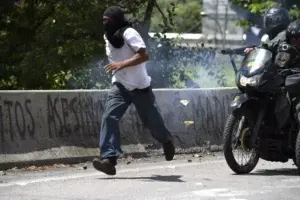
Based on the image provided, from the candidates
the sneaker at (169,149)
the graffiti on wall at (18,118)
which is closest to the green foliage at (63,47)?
the graffiti on wall at (18,118)

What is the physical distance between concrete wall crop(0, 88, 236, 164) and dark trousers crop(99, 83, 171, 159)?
1.36 m

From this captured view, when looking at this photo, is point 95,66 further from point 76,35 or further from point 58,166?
point 58,166

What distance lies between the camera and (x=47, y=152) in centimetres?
1003

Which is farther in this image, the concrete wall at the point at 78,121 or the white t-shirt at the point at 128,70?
the concrete wall at the point at 78,121

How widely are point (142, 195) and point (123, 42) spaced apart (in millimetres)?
1870

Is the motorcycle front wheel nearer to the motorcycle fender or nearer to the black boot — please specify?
the motorcycle fender

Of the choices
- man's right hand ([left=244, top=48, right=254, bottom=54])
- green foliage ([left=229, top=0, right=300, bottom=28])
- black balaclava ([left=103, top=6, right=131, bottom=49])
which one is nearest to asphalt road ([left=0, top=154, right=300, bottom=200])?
man's right hand ([left=244, top=48, right=254, bottom=54])

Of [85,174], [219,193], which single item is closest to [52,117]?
[85,174]

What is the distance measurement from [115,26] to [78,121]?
6.41 feet

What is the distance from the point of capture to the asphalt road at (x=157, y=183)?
7754 millimetres

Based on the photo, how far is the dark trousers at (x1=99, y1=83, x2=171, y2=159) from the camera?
346 inches

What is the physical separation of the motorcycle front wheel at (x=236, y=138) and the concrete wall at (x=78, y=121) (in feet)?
6.81

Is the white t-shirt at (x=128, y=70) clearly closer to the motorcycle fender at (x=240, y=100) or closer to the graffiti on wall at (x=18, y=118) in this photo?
the motorcycle fender at (x=240, y=100)

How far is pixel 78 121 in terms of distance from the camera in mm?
10500
